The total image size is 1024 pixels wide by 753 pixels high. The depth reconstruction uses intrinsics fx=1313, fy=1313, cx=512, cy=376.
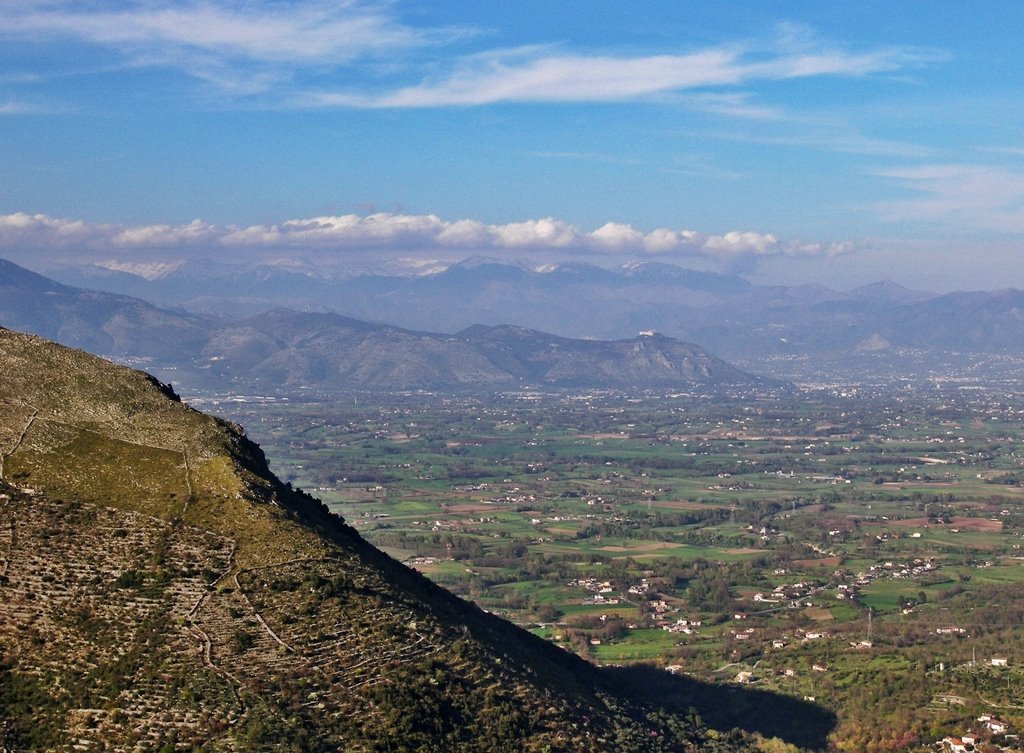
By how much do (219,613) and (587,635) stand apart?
150ft

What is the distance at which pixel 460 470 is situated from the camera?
172875mm

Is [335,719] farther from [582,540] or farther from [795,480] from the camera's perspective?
[795,480]

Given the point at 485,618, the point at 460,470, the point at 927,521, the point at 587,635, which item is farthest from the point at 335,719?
the point at 460,470

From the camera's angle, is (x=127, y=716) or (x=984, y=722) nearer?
(x=127, y=716)

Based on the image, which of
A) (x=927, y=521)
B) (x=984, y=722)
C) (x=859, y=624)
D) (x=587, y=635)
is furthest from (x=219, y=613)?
(x=927, y=521)

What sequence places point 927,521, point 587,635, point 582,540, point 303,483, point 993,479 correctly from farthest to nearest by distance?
1. point 993,479
2. point 303,483
3. point 927,521
4. point 582,540
5. point 587,635

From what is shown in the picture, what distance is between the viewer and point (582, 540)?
121 m

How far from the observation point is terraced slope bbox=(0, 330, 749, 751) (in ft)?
105

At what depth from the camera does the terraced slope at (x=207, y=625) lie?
105 ft

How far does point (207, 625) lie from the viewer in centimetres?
3475

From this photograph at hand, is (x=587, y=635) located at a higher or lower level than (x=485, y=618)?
lower

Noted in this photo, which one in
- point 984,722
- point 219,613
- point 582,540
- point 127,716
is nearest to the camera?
point 127,716

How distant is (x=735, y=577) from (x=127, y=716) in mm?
75335

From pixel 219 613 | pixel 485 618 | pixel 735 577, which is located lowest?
pixel 735 577
